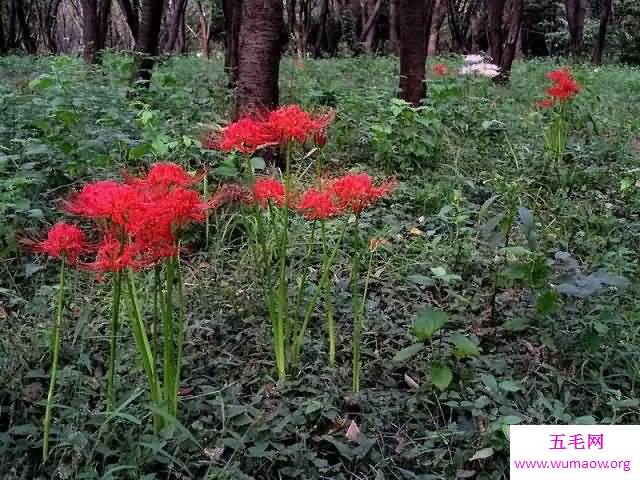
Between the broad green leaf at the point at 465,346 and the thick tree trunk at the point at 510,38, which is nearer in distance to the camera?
the broad green leaf at the point at 465,346

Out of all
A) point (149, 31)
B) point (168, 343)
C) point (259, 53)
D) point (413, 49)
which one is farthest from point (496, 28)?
point (168, 343)

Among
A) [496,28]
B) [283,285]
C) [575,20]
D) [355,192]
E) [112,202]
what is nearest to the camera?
[112,202]

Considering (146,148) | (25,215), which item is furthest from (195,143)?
(25,215)

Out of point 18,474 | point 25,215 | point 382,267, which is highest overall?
point 25,215

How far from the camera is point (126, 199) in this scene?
1811 mm

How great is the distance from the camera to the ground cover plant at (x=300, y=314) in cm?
205

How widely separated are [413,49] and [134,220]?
14.1 feet

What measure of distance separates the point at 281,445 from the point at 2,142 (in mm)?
3050

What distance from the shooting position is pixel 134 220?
1827 mm

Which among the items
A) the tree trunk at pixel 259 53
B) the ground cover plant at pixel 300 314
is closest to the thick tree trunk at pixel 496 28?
the ground cover plant at pixel 300 314

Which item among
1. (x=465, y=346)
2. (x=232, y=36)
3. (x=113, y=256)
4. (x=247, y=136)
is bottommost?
(x=465, y=346)

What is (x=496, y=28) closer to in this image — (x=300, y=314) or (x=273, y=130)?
(x=300, y=314)

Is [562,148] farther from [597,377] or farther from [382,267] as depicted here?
[597,377]

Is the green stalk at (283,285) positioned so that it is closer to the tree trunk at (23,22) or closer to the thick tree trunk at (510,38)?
the thick tree trunk at (510,38)
